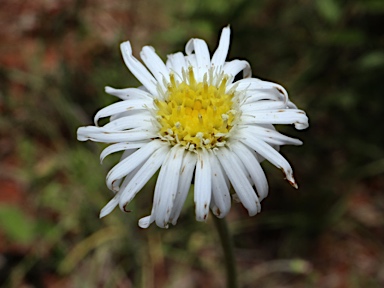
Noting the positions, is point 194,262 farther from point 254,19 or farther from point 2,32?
point 2,32

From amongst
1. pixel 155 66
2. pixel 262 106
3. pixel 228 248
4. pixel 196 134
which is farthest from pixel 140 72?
pixel 228 248

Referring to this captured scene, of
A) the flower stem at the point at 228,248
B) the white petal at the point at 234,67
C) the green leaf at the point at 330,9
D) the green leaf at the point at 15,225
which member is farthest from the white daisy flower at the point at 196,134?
the green leaf at the point at 15,225

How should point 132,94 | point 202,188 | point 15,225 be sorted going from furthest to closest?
point 15,225 → point 132,94 → point 202,188

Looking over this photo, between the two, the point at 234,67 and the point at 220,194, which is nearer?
the point at 220,194

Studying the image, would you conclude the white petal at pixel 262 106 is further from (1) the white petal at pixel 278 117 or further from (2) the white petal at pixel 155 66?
(2) the white petal at pixel 155 66

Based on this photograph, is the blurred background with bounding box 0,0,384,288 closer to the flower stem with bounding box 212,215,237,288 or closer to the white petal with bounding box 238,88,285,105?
the flower stem with bounding box 212,215,237,288

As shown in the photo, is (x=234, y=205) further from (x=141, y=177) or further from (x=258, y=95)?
(x=141, y=177)

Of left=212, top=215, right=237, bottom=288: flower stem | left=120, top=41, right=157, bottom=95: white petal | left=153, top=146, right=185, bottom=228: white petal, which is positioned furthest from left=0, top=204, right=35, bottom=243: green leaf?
left=153, top=146, right=185, bottom=228: white petal
